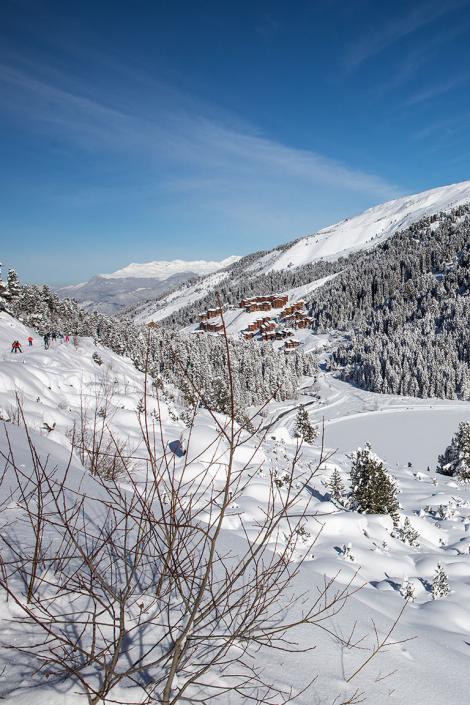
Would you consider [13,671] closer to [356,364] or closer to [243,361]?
[243,361]

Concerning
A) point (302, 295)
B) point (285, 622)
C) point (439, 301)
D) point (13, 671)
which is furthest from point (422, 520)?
point (302, 295)

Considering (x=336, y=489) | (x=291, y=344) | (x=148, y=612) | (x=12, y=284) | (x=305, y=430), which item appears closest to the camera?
(x=305, y=430)

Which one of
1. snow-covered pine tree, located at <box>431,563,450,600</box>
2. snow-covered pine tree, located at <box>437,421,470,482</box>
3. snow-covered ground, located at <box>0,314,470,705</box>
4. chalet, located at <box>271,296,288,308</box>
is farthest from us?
chalet, located at <box>271,296,288,308</box>

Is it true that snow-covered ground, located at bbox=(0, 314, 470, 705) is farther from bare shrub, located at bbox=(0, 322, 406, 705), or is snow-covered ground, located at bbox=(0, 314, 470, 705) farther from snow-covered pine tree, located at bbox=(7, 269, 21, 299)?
snow-covered pine tree, located at bbox=(7, 269, 21, 299)

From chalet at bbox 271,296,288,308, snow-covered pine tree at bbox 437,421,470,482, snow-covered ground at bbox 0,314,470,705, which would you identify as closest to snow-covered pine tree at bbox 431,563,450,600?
snow-covered ground at bbox 0,314,470,705

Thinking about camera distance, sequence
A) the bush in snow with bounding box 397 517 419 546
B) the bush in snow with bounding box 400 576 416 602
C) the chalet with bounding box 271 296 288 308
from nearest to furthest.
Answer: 1. the bush in snow with bounding box 400 576 416 602
2. the bush in snow with bounding box 397 517 419 546
3. the chalet with bounding box 271 296 288 308

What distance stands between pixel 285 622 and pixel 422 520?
8.37 m

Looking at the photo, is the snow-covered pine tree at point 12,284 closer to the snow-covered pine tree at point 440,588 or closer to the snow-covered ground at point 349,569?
the snow-covered ground at point 349,569

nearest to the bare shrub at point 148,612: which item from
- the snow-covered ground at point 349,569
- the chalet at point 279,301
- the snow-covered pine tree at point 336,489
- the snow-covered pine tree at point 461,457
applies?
the snow-covered ground at point 349,569

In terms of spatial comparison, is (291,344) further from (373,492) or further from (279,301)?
(373,492)

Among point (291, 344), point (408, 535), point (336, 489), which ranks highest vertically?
point (408, 535)

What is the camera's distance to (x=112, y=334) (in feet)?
207

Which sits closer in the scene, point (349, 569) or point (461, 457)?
point (349, 569)

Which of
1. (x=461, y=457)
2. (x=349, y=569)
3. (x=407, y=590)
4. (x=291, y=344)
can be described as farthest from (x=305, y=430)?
(x=291, y=344)
